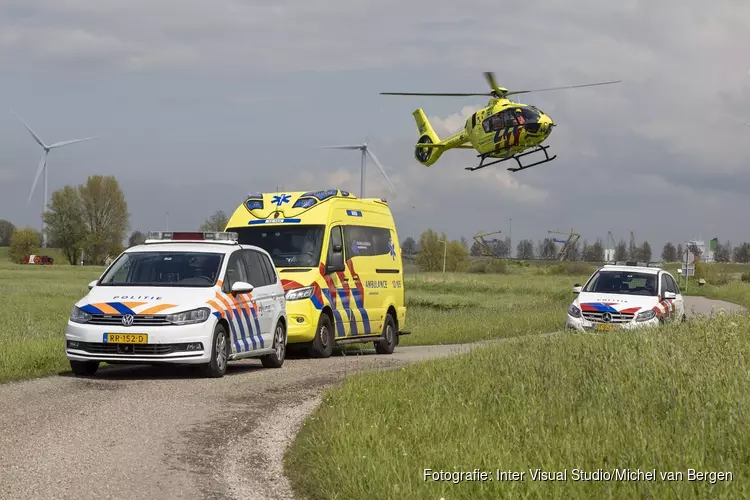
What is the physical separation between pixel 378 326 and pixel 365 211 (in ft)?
7.89

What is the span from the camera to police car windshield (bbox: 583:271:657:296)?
21.3 m

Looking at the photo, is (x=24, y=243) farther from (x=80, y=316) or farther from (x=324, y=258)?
(x=80, y=316)

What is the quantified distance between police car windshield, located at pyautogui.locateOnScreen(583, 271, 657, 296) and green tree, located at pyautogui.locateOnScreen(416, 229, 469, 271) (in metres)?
132

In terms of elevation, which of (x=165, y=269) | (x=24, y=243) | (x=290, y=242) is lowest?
(x=165, y=269)

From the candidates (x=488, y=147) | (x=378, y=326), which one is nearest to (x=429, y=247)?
(x=488, y=147)

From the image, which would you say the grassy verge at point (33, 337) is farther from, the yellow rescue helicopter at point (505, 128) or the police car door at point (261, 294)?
the yellow rescue helicopter at point (505, 128)

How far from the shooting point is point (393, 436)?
320 inches


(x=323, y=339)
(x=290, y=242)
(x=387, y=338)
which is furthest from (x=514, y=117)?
(x=323, y=339)

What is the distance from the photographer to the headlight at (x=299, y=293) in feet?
56.7

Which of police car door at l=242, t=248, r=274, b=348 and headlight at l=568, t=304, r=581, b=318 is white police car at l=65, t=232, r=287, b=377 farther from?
headlight at l=568, t=304, r=581, b=318

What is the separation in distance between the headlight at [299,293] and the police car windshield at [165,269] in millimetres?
2821

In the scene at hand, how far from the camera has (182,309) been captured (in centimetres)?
1309

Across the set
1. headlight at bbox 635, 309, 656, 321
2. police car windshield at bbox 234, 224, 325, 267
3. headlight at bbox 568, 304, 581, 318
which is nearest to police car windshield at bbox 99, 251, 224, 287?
police car windshield at bbox 234, 224, 325, 267

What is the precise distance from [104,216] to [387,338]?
369 feet
